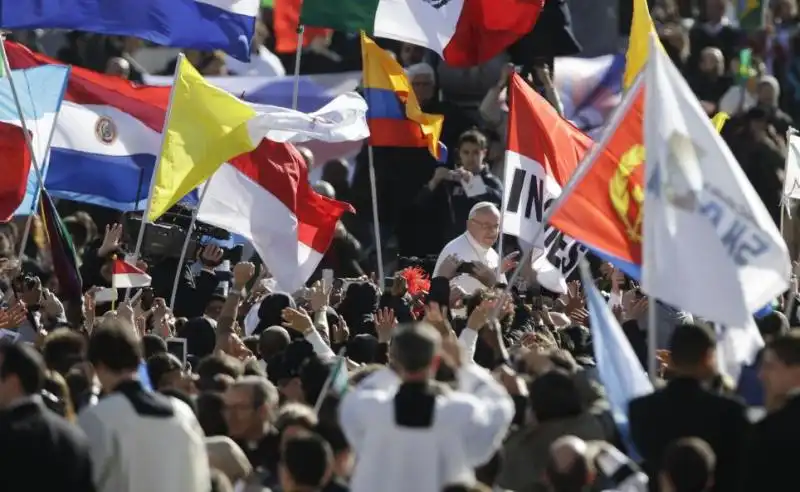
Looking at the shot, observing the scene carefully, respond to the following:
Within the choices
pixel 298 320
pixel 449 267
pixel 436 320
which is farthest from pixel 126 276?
pixel 436 320

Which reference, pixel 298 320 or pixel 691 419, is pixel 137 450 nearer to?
pixel 691 419

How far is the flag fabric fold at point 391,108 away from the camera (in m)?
16.6

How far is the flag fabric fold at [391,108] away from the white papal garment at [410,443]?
7.93m

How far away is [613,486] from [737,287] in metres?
1.35

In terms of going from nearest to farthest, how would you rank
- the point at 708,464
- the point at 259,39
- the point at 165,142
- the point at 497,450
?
the point at 708,464 < the point at 497,450 < the point at 165,142 < the point at 259,39

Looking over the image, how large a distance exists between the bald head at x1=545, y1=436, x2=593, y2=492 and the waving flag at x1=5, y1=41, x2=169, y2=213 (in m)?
8.05

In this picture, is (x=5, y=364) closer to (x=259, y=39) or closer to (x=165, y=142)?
(x=165, y=142)

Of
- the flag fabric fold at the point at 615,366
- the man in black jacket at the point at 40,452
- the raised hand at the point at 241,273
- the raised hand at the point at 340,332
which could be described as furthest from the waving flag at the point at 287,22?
the man in black jacket at the point at 40,452

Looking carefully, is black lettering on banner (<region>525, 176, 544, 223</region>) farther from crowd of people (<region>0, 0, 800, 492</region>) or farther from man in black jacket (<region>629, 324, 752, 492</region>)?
man in black jacket (<region>629, 324, 752, 492</region>)

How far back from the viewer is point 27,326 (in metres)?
13.5

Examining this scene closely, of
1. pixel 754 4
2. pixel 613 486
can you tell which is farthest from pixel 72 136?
pixel 754 4

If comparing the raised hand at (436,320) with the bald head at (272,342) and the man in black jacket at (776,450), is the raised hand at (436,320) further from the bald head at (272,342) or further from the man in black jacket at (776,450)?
the man in black jacket at (776,450)

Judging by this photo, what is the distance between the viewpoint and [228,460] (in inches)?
388

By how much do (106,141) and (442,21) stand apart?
2611 millimetres
